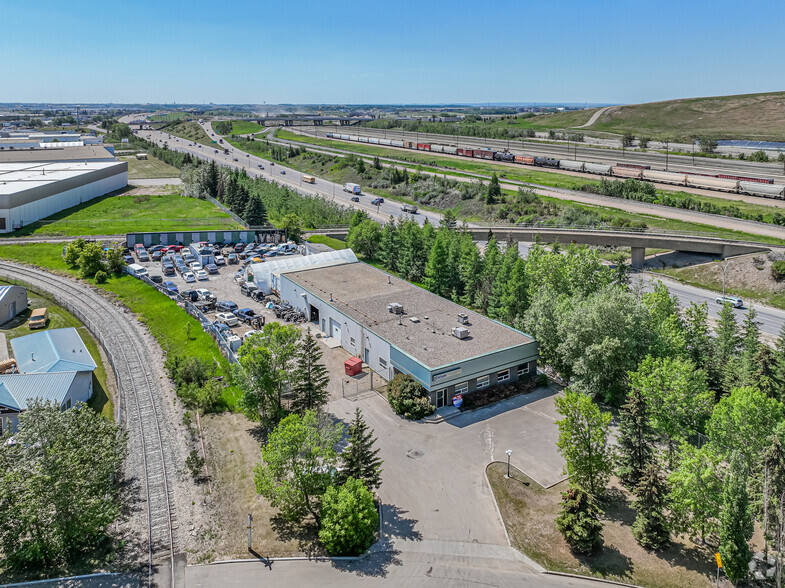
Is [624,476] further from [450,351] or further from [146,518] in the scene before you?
[146,518]

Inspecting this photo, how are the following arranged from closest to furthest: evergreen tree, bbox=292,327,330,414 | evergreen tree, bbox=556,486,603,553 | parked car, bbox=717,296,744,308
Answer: evergreen tree, bbox=556,486,603,553 < evergreen tree, bbox=292,327,330,414 < parked car, bbox=717,296,744,308

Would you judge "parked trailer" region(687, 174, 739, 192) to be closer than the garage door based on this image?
No

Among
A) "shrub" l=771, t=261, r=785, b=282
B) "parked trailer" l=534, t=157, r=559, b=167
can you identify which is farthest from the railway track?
"parked trailer" l=534, t=157, r=559, b=167

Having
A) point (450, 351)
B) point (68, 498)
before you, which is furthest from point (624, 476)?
point (68, 498)

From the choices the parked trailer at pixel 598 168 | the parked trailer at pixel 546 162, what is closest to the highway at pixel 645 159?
the parked trailer at pixel 598 168

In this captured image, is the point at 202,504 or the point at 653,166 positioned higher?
the point at 653,166

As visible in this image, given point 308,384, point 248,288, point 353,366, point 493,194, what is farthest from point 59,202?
point 308,384

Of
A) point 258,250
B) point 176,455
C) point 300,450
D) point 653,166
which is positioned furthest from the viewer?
point 653,166

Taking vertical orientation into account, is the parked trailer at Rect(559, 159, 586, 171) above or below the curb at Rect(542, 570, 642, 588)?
above

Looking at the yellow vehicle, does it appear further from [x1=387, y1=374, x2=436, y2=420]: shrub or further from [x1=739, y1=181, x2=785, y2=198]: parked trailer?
[x1=739, y1=181, x2=785, y2=198]: parked trailer
